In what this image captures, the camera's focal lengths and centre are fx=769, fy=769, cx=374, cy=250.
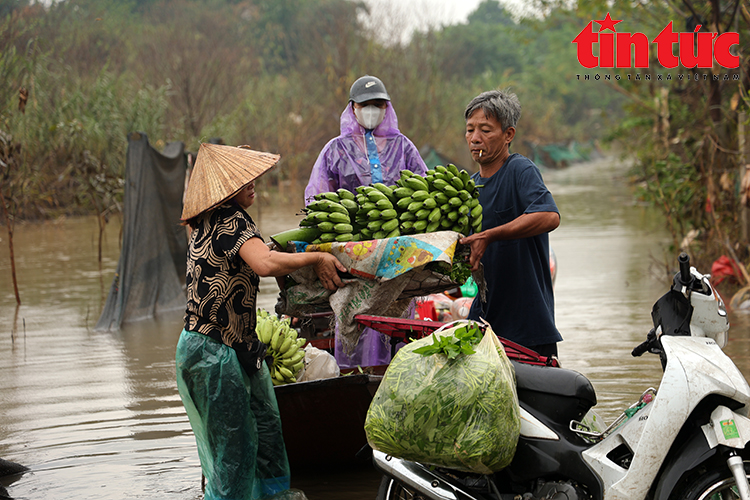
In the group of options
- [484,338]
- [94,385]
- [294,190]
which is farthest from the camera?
[294,190]

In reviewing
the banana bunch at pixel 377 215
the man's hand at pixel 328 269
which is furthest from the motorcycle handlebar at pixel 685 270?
the man's hand at pixel 328 269

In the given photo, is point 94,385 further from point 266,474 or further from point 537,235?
point 537,235

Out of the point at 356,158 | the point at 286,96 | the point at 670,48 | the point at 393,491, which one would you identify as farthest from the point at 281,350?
the point at 286,96

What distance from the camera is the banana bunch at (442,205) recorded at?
3398 millimetres

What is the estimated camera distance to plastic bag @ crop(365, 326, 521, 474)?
2695 millimetres

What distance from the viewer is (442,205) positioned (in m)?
3.42

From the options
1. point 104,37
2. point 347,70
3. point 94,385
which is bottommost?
point 94,385

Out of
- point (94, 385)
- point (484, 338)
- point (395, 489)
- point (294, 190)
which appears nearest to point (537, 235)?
point (484, 338)

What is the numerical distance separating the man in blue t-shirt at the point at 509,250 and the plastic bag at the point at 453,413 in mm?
686

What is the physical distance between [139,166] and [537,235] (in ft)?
20.4

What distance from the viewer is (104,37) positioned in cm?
2814

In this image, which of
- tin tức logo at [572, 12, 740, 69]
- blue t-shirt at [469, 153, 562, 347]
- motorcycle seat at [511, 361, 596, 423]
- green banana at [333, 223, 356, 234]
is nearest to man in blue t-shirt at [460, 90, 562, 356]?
blue t-shirt at [469, 153, 562, 347]

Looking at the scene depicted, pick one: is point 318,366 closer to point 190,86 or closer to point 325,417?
point 325,417

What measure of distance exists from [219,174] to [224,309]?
58 cm
